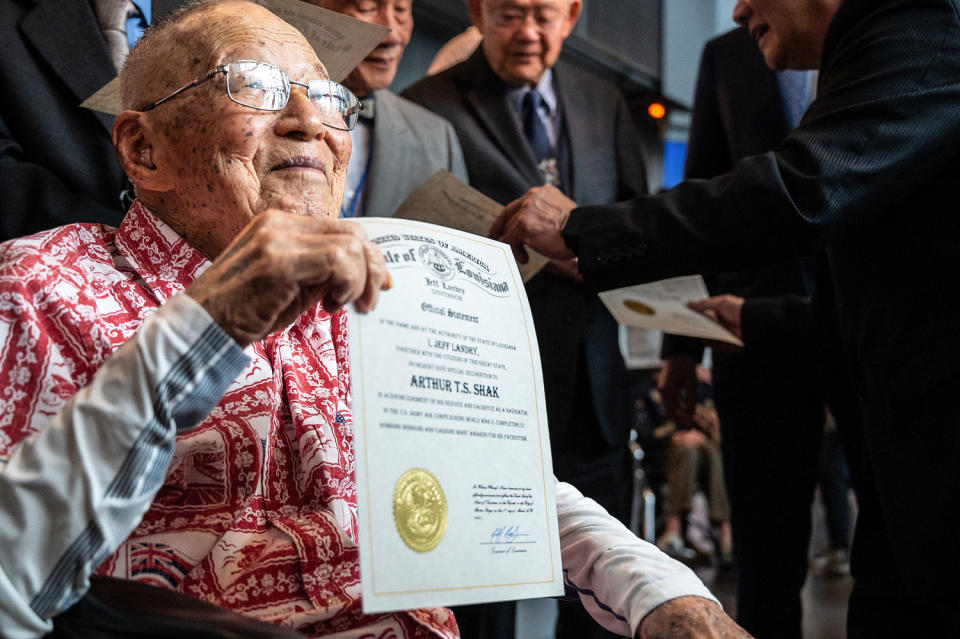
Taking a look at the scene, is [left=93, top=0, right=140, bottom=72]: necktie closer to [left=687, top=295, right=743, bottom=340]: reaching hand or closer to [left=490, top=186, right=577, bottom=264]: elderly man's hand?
[left=490, top=186, right=577, bottom=264]: elderly man's hand

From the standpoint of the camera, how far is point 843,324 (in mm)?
1946

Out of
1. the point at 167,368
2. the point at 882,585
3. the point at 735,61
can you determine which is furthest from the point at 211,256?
the point at 735,61

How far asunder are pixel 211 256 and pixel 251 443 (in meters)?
0.37

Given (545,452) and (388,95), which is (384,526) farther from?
(388,95)

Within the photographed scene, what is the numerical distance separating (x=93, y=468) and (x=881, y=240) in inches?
61.9

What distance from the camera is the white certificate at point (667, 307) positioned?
2371 mm

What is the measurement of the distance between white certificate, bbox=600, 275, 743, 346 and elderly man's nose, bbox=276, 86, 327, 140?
1141 mm

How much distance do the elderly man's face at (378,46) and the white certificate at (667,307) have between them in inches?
34.5

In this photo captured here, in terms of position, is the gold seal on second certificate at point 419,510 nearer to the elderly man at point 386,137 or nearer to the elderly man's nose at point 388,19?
the elderly man at point 386,137

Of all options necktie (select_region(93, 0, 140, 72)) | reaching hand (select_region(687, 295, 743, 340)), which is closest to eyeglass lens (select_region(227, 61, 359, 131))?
necktie (select_region(93, 0, 140, 72))

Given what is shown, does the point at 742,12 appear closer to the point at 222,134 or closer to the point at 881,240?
the point at 881,240

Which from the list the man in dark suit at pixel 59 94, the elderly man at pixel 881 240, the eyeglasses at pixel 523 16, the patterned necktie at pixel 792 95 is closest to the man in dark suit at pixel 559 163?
the eyeglasses at pixel 523 16

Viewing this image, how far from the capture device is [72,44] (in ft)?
6.31

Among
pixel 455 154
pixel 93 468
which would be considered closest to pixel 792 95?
pixel 455 154
